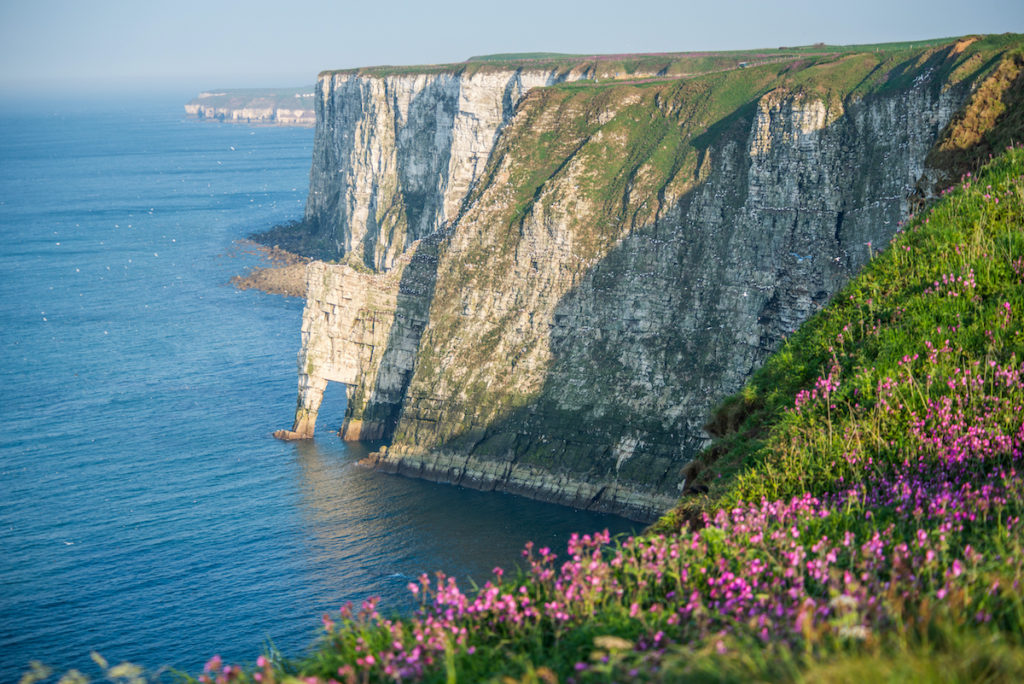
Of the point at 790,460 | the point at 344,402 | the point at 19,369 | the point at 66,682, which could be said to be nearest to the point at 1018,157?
the point at 790,460

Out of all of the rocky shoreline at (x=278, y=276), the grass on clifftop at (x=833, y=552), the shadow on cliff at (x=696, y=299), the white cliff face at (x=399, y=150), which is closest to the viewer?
the grass on clifftop at (x=833, y=552)

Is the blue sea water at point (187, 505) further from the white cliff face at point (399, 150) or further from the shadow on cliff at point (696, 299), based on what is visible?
the white cliff face at point (399, 150)

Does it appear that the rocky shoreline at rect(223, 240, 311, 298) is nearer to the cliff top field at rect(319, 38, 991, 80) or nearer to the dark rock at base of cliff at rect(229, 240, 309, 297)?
the dark rock at base of cliff at rect(229, 240, 309, 297)

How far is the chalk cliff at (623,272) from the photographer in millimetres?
58969

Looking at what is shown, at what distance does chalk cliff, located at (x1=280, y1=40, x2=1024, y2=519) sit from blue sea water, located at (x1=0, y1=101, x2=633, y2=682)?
16.6ft

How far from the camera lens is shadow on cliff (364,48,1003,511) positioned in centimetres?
5828

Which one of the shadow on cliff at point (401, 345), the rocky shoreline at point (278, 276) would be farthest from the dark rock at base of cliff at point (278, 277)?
the shadow on cliff at point (401, 345)

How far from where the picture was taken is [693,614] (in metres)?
9.16

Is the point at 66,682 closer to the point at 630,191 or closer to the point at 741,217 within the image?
the point at 741,217

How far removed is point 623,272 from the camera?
66.9 m

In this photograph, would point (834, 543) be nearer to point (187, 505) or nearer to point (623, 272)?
point (623, 272)

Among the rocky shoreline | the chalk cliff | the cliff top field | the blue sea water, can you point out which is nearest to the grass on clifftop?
the blue sea water

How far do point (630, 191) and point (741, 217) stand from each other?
992 cm

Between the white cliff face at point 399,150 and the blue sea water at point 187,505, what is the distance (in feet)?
75.1
